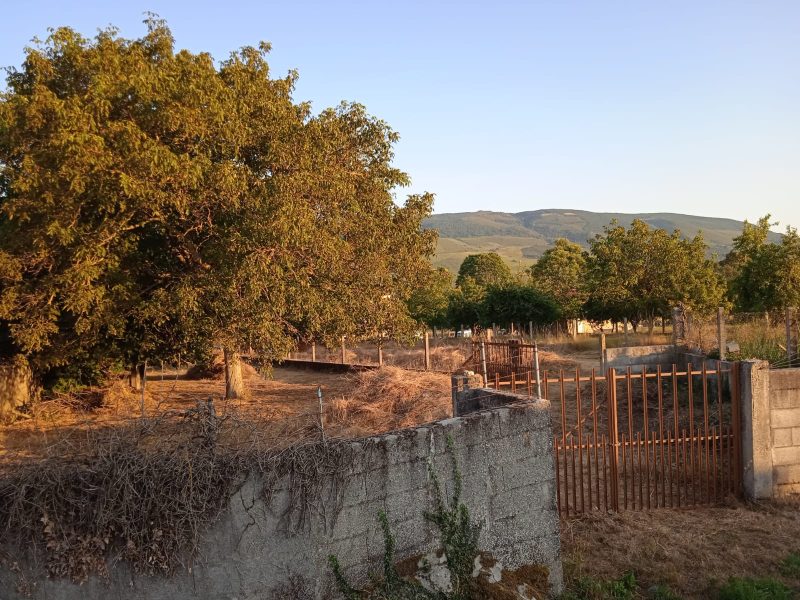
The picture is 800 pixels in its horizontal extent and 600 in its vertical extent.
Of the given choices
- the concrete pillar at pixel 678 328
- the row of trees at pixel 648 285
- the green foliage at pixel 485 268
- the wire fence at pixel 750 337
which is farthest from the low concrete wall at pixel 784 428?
the green foliage at pixel 485 268

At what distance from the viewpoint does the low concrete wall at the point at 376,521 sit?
4199 millimetres

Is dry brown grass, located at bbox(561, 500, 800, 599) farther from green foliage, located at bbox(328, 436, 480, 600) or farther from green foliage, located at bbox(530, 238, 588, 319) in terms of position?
green foliage, located at bbox(530, 238, 588, 319)

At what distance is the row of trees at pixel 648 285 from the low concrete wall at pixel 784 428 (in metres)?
18.5

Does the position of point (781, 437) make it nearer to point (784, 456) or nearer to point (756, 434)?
point (784, 456)

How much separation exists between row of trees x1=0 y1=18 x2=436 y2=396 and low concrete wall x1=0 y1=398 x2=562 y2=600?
869 centimetres

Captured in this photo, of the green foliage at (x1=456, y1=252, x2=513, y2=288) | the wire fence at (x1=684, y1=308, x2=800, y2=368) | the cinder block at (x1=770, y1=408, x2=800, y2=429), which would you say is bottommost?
the cinder block at (x1=770, y1=408, x2=800, y2=429)

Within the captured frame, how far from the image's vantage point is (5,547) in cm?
388

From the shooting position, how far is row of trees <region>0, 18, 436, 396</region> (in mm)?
12656

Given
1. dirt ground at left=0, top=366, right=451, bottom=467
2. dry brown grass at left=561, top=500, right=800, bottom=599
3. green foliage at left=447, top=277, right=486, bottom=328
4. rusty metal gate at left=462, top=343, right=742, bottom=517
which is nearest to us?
dirt ground at left=0, top=366, right=451, bottom=467

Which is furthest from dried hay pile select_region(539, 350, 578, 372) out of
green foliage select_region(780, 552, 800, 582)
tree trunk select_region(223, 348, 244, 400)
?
green foliage select_region(780, 552, 800, 582)

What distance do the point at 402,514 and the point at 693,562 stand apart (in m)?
3.83

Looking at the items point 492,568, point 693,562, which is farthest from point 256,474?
point 693,562

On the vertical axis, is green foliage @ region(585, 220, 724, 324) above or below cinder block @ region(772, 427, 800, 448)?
above

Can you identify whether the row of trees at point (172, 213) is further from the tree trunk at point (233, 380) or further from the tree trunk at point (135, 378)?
the tree trunk at point (135, 378)
